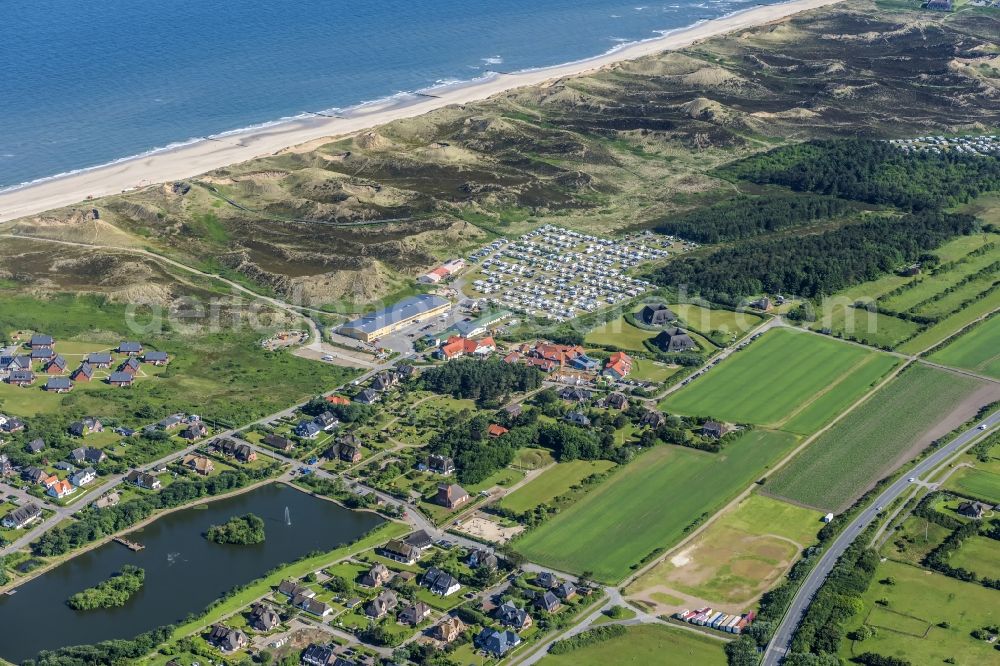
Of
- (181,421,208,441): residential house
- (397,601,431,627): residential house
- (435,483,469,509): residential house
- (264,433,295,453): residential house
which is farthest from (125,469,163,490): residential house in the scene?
(397,601,431,627): residential house

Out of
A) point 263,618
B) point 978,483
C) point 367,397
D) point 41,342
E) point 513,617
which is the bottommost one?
point 978,483

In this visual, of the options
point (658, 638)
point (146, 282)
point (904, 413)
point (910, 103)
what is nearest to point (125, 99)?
point (146, 282)

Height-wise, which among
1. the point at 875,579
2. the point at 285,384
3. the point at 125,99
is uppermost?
the point at 125,99

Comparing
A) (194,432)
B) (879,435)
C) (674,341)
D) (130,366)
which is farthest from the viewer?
(674,341)

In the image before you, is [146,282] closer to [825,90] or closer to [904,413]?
[904,413]

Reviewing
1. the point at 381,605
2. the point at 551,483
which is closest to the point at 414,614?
the point at 381,605

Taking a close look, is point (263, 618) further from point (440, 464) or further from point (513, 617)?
point (440, 464)
